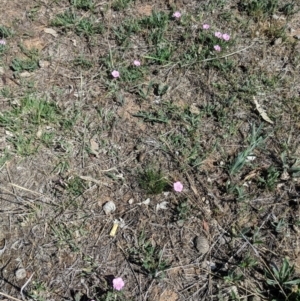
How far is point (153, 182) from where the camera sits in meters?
2.60

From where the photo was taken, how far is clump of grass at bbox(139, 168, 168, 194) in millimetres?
2602

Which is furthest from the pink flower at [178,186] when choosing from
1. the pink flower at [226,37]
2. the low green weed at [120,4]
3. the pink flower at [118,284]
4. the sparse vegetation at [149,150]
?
the low green weed at [120,4]

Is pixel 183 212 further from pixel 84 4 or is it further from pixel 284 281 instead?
pixel 84 4

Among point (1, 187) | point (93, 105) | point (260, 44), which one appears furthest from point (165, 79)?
point (1, 187)

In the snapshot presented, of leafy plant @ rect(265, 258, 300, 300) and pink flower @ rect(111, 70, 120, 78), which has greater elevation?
pink flower @ rect(111, 70, 120, 78)

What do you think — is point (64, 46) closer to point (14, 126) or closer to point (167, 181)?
point (14, 126)

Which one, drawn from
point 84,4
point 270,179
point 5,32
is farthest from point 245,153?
point 5,32

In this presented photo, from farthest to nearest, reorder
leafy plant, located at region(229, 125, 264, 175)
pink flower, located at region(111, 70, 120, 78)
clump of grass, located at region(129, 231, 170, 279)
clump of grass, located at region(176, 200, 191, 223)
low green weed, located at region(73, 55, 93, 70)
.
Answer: low green weed, located at region(73, 55, 93, 70) → pink flower, located at region(111, 70, 120, 78) → leafy plant, located at region(229, 125, 264, 175) → clump of grass, located at region(176, 200, 191, 223) → clump of grass, located at region(129, 231, 170, 279)

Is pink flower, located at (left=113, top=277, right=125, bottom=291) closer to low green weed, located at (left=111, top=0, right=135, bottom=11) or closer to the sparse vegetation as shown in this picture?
the sparse vegetation

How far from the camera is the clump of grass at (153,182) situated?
2.60 meters

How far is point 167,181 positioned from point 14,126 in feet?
3.61

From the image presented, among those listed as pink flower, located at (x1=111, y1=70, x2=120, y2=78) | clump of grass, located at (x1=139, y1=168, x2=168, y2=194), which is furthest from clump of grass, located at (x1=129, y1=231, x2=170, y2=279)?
pink flower, located at (x1=111, y1=70, x2=120, y2=78)

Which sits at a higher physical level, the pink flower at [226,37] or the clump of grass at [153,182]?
the pink flower at [226,37]

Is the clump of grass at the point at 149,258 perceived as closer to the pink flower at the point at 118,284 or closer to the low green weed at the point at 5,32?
the pink flower at the point at 118,284
